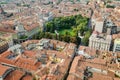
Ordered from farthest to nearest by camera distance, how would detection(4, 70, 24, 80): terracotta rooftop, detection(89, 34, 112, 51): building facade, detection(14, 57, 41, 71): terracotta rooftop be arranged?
detection(89, 34, 112, 51): building facade
detection(14, 57, 41, 71): terracotta rooftop
detection(4, 70, 24, 80): terracotta rooftop

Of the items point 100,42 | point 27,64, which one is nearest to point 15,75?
point 27,64

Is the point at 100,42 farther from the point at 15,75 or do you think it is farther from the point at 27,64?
the point at 15,75

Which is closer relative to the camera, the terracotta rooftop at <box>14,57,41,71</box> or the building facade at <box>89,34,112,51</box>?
the terracotta rooftop at <box>14,57,41,71</box>

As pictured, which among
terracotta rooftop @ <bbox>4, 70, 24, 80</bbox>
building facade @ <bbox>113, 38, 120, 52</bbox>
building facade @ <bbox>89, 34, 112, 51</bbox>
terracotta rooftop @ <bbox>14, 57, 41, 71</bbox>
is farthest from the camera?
building facade @ <bbox>113, 38, 120, 52</bbox>

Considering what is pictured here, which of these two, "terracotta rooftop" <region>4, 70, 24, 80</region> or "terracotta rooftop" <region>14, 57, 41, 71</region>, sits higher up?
"terracotta rooftop" <region>14, 57, 41, 71</region>

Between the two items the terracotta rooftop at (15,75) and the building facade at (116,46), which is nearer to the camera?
the terracotta rooftop at (15,75)

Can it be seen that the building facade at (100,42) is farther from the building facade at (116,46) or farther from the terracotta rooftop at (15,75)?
the terracotta rooftop at (15,75)

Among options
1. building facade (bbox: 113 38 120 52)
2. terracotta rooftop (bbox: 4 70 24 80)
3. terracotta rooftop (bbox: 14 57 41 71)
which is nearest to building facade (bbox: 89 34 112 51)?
building facade (bbox: 113 38 120 52)

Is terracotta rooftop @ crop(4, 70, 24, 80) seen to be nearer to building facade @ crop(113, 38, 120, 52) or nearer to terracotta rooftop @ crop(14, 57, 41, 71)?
terracotta rooftop @ crop(14, 57, 41, 71)

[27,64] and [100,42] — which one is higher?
[100,42]

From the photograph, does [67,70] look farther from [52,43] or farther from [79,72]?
[52,43]

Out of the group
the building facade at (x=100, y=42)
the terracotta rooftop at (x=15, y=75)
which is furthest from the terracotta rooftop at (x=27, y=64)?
the building facade at (x=100, y=42)
